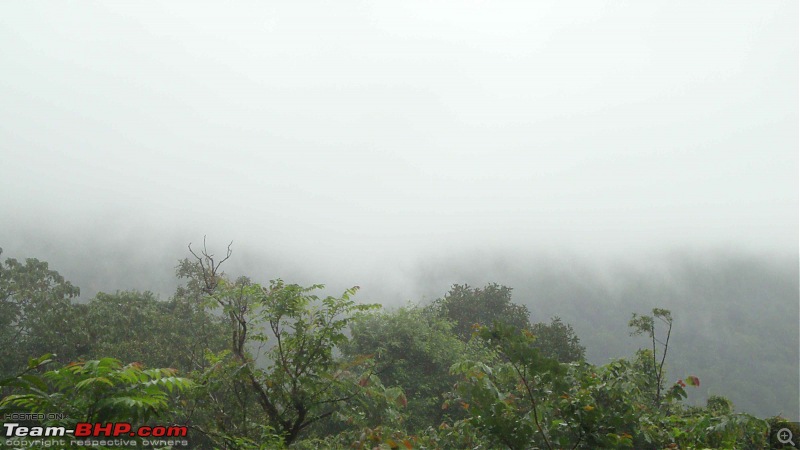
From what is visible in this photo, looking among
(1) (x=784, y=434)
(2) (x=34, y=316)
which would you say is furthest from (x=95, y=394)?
(2) (x=34, y=316)

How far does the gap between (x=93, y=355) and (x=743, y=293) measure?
201426mm

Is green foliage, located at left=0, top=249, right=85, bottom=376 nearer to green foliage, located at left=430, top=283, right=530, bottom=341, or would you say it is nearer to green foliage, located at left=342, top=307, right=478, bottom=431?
green foliage, located at left=342, top=307, right=478, bottom=431

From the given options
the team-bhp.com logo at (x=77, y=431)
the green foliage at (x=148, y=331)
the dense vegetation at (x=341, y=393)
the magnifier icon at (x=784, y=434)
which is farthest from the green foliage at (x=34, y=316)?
the magnifier icon at (x=784, y=434)

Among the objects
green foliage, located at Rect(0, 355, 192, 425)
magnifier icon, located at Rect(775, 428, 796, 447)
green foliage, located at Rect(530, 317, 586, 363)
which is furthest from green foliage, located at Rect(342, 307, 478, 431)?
green foliage, located at Rect(0, 355, 192, 425)

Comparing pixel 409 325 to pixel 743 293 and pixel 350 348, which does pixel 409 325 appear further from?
pixel 743 293

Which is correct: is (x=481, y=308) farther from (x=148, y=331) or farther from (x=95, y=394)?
(x=95, y=394)

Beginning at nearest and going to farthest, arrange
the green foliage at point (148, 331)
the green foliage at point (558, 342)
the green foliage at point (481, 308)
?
the green foliage at point (148, 331) → the green foliage at point (558, 342) → the green foliage at point (481, 308)

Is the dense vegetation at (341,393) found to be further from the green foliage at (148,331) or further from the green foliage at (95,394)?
the green foliage at (148,331)

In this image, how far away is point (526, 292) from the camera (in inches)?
7259

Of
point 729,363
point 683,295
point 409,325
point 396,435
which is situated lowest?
point 729,363

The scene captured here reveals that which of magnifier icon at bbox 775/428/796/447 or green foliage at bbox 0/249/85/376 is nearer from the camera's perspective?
magnifier icon at bbox 775/428/796/447

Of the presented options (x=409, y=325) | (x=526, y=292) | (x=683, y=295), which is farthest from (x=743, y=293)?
(x=409, y=325)

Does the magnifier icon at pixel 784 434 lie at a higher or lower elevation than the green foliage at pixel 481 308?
higher

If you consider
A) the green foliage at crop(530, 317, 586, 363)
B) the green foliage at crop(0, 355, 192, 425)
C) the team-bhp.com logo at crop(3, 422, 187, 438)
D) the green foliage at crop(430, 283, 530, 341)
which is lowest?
the green foliage at crop(530, 317, 586, 363)
